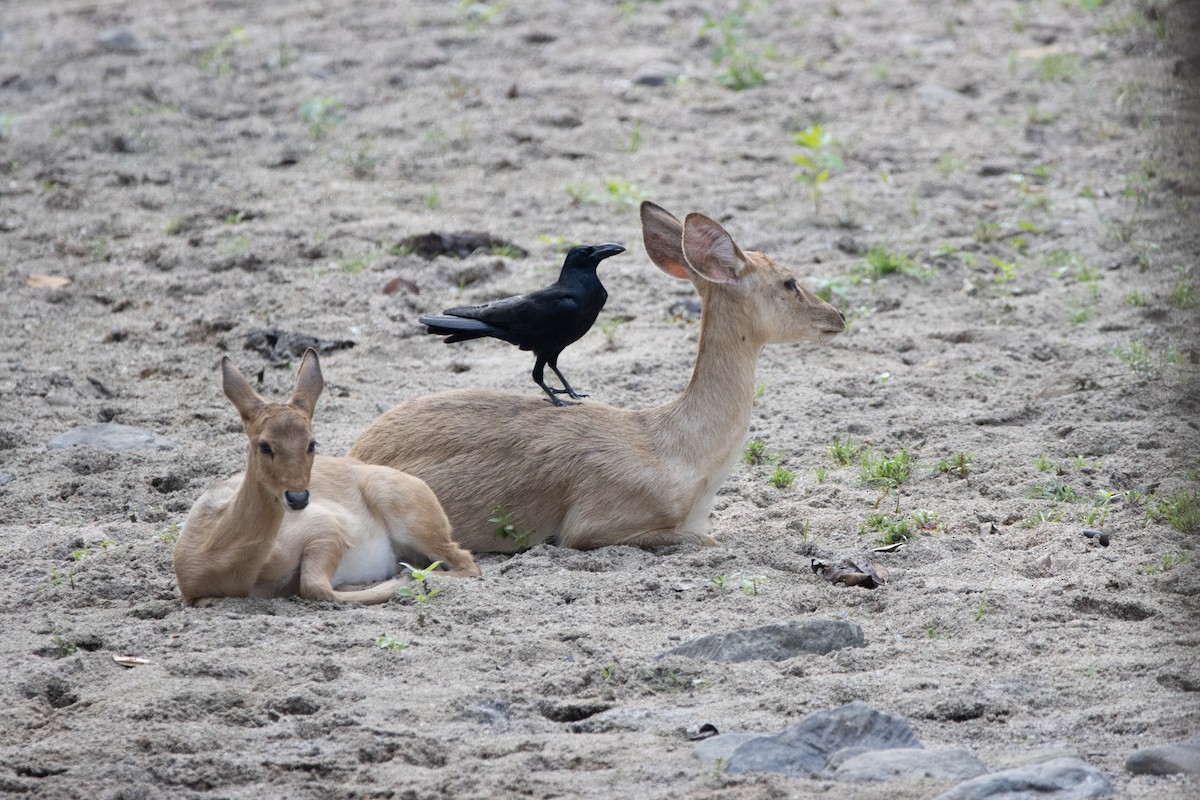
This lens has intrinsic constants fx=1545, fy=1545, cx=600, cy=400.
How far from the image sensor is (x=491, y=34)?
44.6ft

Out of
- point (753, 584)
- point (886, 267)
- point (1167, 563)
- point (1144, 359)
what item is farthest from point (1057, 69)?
point (753, 584)

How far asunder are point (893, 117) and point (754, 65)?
4.58 feet

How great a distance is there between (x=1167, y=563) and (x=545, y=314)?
2.47 m

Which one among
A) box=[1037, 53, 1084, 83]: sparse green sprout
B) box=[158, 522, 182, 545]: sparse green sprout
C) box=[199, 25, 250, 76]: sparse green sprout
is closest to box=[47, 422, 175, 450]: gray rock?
box=[158, 522, 182, 545]: sparse green sprout

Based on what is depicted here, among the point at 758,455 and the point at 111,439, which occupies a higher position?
the point at 111,439

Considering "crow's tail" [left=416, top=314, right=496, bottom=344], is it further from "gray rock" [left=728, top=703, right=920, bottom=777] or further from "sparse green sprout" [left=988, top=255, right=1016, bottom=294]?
"sparse green sprout" [left=988, top=255, right=1016, bottom=294]

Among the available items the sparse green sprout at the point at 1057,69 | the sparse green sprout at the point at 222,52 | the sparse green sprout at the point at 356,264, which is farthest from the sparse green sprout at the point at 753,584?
the sparse green sprout at the point at 222,52

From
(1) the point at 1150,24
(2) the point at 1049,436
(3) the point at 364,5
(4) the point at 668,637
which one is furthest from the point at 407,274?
(1) the point at 1150,24

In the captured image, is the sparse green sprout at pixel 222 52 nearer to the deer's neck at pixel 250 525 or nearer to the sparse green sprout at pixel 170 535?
the sparse green sprout at pixel 170 535

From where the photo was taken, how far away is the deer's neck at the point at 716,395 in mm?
6344

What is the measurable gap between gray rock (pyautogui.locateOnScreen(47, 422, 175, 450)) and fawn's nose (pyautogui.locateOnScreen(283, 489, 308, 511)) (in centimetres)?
214

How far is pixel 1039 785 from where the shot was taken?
3781 mm

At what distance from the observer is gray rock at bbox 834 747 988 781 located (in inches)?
156

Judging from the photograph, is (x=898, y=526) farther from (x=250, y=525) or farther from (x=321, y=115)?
(x=321, y=115)
